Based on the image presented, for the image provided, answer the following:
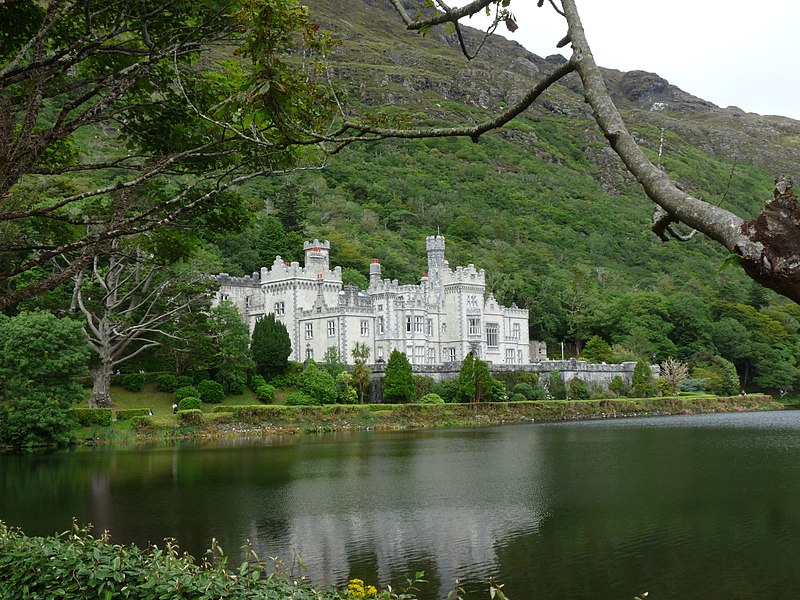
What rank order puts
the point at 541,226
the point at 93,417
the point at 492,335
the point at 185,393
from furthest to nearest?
1. the point at 541,226
2. the point at 492,335
3. the point at 185,393
4. the point at 93,417

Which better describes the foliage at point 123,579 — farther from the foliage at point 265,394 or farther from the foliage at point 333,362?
the foliage at point 333,362

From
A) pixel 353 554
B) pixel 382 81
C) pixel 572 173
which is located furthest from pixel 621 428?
pixel 382 81

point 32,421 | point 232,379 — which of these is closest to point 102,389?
point 232,379

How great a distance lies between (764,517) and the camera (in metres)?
19.5

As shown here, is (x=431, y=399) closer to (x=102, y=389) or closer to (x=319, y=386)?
(x=319, y=386)

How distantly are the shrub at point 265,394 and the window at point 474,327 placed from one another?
71.1 feet

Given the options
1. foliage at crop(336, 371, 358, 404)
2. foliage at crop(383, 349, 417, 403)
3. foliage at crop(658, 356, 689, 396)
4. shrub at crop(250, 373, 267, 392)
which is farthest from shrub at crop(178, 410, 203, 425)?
foliage at crop(658, 356, 689, 396)

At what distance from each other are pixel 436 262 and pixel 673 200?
222 ft

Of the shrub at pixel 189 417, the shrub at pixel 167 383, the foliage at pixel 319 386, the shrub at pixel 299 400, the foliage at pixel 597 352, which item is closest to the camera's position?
the shrub at pixel 189 417

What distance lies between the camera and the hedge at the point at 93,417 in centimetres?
4438

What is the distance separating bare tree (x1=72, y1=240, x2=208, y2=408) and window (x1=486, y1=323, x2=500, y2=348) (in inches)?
1125

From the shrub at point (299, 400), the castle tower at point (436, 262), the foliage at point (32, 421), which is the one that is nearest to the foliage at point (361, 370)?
the shrub at point (299, 400)

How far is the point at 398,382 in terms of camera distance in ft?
192

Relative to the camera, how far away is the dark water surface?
14727 millimetres
